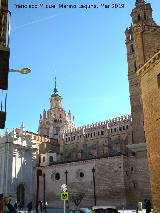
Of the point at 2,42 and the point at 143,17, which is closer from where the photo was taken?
the point at 2,42

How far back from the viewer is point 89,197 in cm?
3622

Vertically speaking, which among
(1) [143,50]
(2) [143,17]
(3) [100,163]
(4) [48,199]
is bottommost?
(4) [48,199]

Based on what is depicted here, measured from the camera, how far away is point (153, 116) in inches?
549

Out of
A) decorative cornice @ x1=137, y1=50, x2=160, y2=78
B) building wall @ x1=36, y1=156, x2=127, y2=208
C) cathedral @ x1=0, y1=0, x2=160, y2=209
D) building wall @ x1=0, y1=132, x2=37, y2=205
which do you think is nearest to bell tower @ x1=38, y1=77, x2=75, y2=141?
cathedral @ x1=0, y1=0, x2=160, y2=209

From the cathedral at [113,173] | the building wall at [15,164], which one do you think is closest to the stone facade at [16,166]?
the building wall at [15,164]

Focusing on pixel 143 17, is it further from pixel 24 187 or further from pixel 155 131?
pixel 155 131

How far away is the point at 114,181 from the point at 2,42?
29075mm

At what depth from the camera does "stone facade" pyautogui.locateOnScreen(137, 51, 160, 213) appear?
13505mm

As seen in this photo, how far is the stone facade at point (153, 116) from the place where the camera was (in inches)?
532

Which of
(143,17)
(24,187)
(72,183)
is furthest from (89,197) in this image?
(143,17)

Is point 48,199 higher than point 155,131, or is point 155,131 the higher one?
point 155,131

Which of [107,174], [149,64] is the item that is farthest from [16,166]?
[149,64]

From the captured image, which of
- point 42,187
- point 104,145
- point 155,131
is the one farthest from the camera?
point 104,145

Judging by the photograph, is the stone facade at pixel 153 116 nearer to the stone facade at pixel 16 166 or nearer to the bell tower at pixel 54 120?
the stone facade at pixel 16 166
